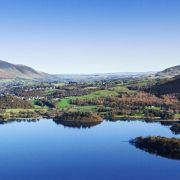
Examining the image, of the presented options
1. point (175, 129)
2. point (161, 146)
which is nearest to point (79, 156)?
point (161, 146)

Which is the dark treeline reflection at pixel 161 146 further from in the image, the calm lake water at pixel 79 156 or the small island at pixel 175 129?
the small island at pixel 175 129

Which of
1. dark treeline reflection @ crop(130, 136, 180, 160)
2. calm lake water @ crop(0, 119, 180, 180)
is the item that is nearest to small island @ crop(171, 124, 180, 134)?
calm lake water @ crop(0, 119, 180, 180)

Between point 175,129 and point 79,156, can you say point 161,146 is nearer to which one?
point 79,156

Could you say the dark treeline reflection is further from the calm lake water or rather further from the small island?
the small island

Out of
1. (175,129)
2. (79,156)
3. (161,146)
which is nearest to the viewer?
(79,156)

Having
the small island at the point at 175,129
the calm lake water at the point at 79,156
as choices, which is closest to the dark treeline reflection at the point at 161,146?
the calm lake water at the point at 79,156

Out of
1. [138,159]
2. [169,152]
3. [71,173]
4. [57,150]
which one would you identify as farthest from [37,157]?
[169,152]
